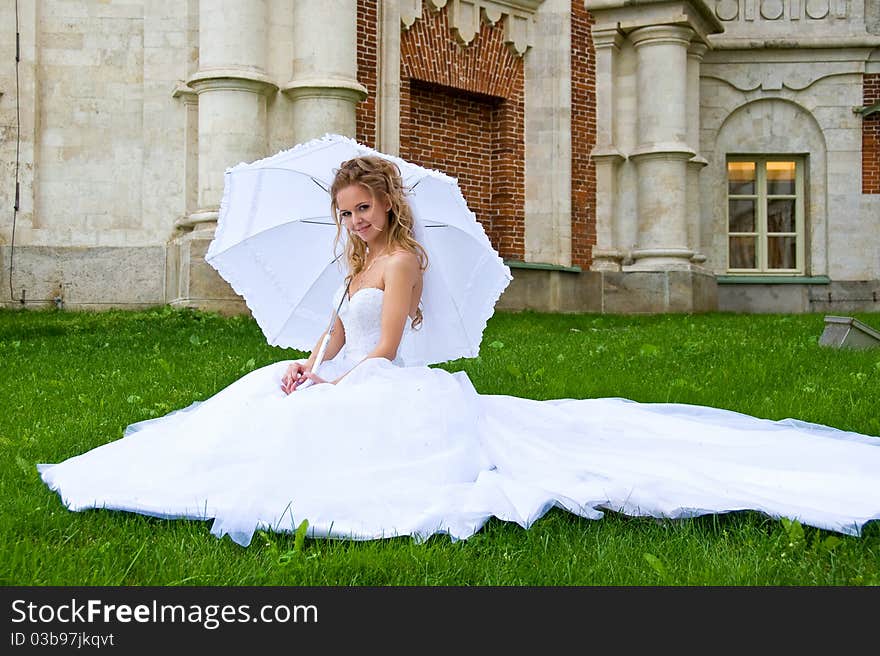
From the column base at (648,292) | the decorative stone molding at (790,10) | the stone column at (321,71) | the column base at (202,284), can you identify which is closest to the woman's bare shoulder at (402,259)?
the column base at (202,284)

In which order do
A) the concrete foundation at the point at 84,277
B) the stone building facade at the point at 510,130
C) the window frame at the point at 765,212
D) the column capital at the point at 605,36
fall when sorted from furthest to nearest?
the window frame at the point at 765,212
the column capital at the point at 605,36
the concrete foundation at the point at 84,277
the stone building facade at the point at 510,130

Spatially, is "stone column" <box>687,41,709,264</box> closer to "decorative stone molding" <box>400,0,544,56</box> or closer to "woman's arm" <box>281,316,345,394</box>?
"decorative stone molding" <box>400,0,544,56</box>

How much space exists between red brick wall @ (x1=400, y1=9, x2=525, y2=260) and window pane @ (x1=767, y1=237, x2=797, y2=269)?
6085 mm

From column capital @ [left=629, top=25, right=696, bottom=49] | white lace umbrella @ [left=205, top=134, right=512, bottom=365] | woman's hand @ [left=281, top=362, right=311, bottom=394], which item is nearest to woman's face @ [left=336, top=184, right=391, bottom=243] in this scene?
white lace umbrella @ [left=205, top=134, right=512, bottom=365]

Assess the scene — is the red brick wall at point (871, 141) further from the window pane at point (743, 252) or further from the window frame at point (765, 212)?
the window pane at point (743, 252)

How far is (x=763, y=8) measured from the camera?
62.6ft

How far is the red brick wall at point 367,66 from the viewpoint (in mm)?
13422

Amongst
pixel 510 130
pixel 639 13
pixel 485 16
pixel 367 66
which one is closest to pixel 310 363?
pixel 367 66

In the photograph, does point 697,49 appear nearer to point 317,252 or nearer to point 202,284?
point 202,284

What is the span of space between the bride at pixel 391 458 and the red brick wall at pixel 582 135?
1172cm

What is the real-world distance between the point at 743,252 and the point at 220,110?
36.1ft

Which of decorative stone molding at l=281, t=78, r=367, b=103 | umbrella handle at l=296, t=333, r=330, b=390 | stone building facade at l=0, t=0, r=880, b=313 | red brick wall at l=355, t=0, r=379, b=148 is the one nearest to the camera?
umbrella handle at l=296, t=333, r=330, b=390

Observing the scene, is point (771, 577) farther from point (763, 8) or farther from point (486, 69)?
point (763, 8)

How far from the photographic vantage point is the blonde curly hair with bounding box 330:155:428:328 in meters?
4.23
